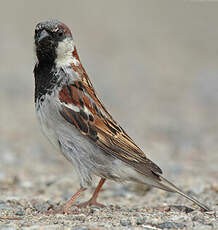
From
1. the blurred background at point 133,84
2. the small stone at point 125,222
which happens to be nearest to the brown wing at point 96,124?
the small stone at point 125,222

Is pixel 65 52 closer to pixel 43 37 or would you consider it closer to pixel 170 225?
pixel 43 37

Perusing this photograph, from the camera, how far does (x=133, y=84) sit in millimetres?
17281

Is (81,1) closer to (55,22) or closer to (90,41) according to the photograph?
(90,41)

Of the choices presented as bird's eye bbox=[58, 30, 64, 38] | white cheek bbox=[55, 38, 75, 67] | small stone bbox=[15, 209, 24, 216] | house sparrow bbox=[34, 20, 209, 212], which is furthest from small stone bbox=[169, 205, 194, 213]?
bird's eye bbox=[58, 30, 64, 38]

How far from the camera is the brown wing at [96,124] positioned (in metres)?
5.85

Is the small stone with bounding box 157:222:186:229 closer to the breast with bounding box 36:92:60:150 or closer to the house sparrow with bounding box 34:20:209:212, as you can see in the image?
the house sparrow with bounding box 34:20:209:212

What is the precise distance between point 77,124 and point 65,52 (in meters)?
0.83

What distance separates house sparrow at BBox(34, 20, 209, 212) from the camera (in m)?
5.82

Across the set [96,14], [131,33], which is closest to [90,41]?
[131,33]

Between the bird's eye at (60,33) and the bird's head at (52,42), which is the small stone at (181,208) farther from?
the bird's eye at (60,33)

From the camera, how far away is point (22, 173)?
8.98m

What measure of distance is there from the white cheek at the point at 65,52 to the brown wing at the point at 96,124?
0.27 metres

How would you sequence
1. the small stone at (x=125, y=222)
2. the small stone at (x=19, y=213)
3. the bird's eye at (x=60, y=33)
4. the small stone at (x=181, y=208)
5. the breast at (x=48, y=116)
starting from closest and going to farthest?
the small stone at (x=125, y=222) → the small stone at (x=19, y=213) → the breast at (x=48, y=116) → the bird's eye at (x=60, y=33) → the small stone at (x=181, y=208)

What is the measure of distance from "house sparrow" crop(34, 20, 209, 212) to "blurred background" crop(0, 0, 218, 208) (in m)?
1.51
